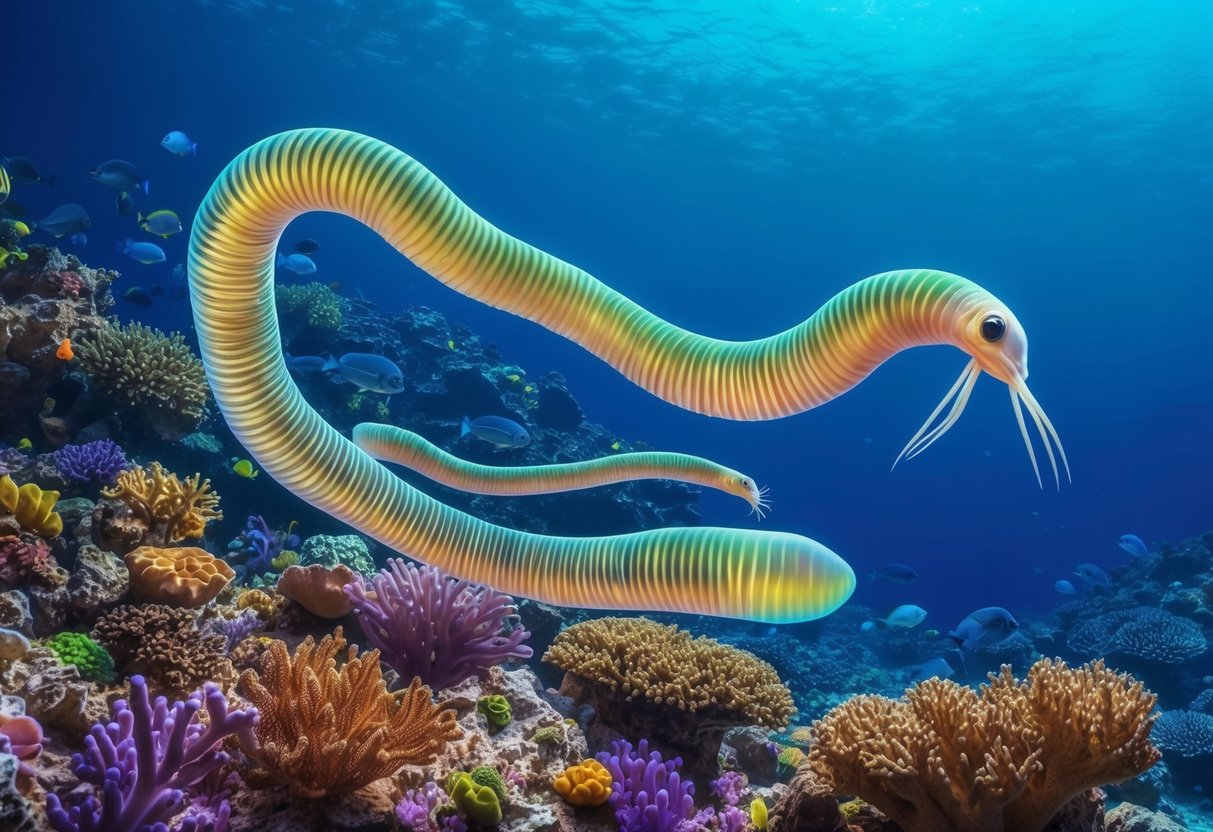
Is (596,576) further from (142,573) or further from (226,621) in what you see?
(142,573)

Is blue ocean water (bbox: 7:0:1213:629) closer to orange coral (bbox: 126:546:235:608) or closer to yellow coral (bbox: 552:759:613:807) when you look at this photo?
orange coral (bbox: 126:546:235:608)

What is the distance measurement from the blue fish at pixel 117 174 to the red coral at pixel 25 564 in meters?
9.46

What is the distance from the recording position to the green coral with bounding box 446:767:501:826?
3.00m

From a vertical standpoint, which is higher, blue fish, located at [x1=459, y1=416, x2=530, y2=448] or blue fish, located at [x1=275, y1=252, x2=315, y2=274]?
blue fish, located at [x1=275, y1=252, x2=315, y2=274]

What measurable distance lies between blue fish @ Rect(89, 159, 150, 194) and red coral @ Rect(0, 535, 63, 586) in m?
9.46

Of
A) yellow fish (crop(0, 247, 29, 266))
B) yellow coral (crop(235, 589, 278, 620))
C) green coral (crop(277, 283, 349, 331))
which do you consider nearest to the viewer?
yellow coral (crop(235, 589, 278, 620))

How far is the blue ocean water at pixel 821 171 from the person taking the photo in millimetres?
29984

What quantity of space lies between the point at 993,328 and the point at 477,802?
281 centimetres

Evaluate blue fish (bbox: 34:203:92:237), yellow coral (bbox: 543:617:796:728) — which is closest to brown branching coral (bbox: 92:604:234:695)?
yellow coral (bbox: 543:617:796:728)

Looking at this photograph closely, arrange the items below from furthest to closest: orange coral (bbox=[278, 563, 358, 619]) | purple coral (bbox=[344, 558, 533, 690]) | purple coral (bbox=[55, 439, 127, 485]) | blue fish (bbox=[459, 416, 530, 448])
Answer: blue fish (bbox=[459, 416, 530, 448]), purple coral (bbox=[55, 439, 127, 485]), orange coral (bbox=[278, 563, 358, 619]), purple coral (bbox=[344, 558, 533, 690])

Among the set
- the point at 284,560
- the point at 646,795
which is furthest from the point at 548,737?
the point at 284,560

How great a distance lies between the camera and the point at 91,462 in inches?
276

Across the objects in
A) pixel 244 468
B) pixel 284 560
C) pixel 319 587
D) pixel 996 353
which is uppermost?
pixel 244 468

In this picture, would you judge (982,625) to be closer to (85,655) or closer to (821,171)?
(85,655)
